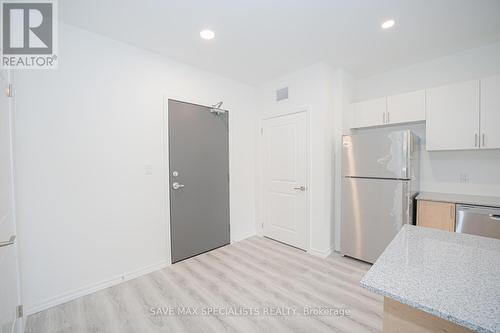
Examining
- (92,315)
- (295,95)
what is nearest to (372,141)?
(295,95)

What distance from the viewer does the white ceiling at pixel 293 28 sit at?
1.76 m

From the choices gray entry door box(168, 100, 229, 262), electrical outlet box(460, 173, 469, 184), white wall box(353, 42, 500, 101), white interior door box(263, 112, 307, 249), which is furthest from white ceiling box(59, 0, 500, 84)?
electrical outlet box(460, 173, 469, 184)

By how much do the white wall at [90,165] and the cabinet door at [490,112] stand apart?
332 cm

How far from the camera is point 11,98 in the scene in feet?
5.39

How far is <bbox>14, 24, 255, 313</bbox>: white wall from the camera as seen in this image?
5.95 feet

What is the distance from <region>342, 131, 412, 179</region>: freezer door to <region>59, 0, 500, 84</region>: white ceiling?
1.02 meters

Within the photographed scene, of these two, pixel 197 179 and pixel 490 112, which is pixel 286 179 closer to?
pixel 197 179

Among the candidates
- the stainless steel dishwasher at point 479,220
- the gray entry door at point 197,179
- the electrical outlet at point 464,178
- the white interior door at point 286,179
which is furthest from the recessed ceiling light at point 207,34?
the electrical outlet at point 464,178

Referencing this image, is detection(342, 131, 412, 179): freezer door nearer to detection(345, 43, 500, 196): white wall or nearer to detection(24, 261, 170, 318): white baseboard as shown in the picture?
detection(345, 43, 500, 196): white wall

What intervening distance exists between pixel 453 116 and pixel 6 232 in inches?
164

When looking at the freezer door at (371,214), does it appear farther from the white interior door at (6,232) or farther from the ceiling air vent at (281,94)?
the white interior door at (6,232)

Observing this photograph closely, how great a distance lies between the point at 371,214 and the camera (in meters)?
2.60

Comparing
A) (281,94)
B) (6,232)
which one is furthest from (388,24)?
(6,232)

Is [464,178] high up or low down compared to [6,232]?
up
